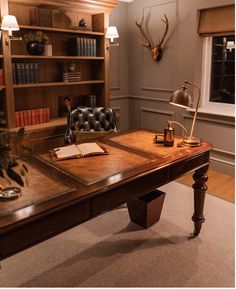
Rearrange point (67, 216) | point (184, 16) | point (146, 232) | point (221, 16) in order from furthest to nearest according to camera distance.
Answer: point (184, 16) < point (221, 16) < point (146, 232) < point (67, 216)

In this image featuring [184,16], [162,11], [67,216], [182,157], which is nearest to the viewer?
[67,216]

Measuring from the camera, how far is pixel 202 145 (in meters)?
2.42

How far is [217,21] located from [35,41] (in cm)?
218

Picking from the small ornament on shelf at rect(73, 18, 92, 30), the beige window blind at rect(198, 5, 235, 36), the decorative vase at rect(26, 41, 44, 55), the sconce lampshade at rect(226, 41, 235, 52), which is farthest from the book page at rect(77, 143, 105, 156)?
the sconce lampshade at rect(226, 41, 235, 52)

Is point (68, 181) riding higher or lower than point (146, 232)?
higher

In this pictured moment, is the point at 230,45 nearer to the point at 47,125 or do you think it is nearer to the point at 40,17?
the point at 40,17

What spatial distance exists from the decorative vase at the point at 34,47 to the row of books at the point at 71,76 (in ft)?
1.53

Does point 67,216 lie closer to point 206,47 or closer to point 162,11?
point 206,47

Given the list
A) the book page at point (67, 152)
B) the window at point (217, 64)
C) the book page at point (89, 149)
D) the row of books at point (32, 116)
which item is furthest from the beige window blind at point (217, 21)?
the book page at point (67, 152)

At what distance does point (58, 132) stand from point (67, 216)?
2312mm

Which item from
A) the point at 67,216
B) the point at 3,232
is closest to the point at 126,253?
the point at 67,216

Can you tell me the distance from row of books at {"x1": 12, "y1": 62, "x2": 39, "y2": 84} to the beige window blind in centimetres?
212

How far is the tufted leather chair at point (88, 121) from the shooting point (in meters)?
3.40

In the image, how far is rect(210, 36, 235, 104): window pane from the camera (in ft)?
12.8
